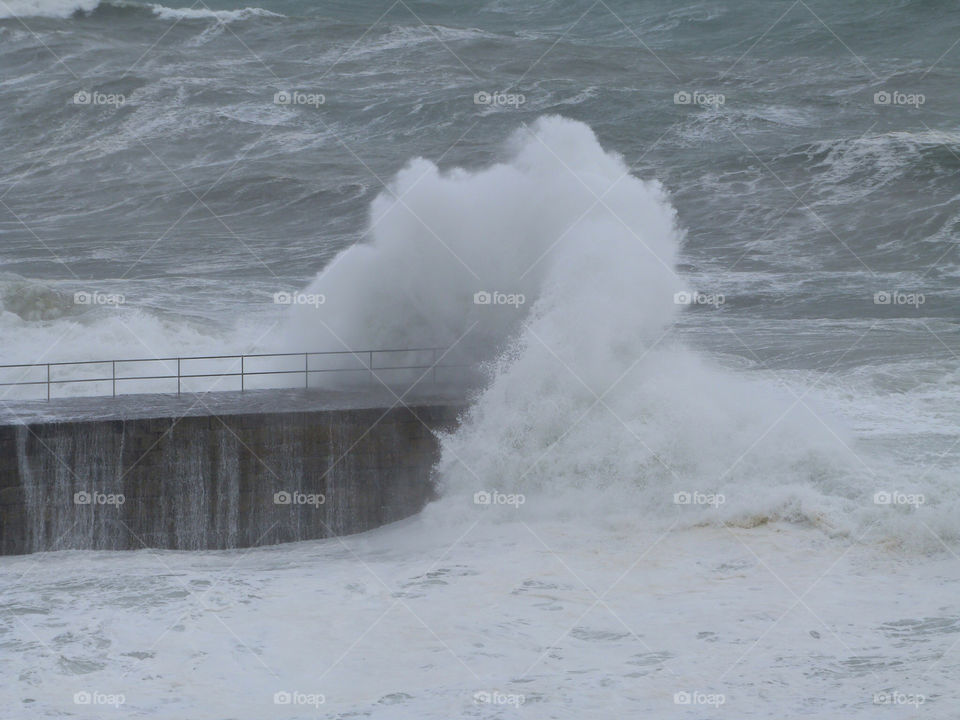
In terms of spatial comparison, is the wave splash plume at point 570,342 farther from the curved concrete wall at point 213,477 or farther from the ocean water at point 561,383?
the curved concrete wall at point 213,477

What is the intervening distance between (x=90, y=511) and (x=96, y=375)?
574 cm

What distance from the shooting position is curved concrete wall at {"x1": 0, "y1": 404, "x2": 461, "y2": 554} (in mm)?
14008

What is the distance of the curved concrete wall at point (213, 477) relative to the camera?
14.0 m

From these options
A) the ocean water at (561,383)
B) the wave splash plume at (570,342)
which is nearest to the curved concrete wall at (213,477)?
the ocean water at (561,383)

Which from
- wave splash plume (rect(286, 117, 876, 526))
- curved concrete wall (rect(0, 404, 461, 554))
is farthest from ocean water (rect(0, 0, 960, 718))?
curved concrete wall (rect(0, 404, 461, 554))

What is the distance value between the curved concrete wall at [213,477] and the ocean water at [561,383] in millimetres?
385

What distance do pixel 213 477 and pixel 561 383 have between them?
4.64 metres

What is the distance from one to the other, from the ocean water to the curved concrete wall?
0.38 m

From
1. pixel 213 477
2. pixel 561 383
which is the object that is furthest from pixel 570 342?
pixel 213 477

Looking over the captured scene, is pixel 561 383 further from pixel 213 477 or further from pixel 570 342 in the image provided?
pixel 213 477

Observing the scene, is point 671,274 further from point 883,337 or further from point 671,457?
point 883,337

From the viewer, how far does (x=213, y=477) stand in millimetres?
14508

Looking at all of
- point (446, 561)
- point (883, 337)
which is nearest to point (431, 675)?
point (446, 561)

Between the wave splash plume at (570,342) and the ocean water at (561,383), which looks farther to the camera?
the wave splash plume at (570,342)
